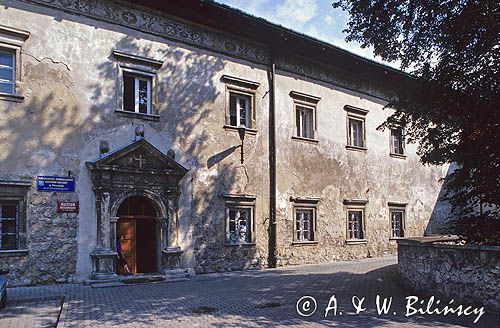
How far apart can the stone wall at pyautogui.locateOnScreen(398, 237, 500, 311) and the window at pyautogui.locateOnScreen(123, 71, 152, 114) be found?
8.04 m

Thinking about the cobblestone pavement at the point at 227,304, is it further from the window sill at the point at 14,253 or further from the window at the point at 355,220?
the window at the point at 355,220

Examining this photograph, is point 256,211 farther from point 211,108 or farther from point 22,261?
point 22,261

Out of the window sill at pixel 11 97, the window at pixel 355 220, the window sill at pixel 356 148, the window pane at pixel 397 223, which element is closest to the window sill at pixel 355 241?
the window at pixel 355 220

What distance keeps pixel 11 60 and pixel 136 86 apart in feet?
10.7

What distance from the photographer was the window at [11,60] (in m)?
11.3

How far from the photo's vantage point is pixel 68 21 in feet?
40.2

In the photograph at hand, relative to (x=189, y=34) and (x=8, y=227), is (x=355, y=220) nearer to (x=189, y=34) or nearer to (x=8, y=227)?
(x=189, y=34)

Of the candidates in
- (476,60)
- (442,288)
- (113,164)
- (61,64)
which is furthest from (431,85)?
(61,64)

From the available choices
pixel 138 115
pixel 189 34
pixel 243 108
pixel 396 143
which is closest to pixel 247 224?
pixel 243 108

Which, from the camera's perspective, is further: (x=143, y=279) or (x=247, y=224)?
(x=247, y=224)

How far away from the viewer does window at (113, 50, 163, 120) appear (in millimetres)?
12953

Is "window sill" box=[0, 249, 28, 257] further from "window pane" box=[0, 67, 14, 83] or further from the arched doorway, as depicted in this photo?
"window pane" box=[0, 67, 14, 83]

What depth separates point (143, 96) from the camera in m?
13.5

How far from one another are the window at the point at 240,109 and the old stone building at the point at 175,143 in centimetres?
5
